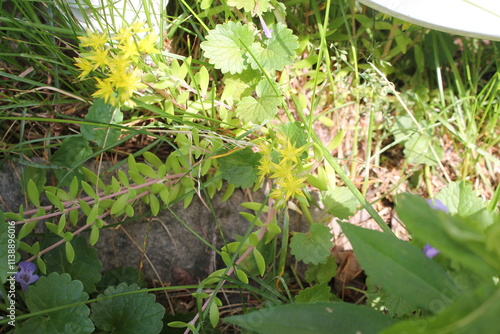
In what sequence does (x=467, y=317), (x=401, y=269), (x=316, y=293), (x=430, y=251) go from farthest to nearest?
1. (x=316, y=293)
2. (x=430, y=251)
3. (x=401, y=269)
4. (x=467, y=317)

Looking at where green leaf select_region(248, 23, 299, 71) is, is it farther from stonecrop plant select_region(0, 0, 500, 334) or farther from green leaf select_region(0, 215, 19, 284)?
green leaf select_region(0, 215, 19, 284)

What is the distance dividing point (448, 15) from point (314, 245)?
737mm

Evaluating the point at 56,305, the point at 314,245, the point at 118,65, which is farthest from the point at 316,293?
the point at 118,65

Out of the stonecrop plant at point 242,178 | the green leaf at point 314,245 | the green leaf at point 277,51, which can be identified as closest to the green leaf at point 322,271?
the stonecrop plant at point 242,178

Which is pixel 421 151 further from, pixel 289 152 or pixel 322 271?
pixel 289 152

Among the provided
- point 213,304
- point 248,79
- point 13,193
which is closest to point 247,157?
point 248,79

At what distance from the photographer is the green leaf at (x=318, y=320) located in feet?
2.53

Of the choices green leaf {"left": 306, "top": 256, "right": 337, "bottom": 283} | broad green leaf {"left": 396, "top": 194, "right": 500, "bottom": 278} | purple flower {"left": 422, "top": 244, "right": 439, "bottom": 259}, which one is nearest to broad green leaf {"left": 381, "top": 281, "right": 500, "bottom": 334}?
broad green leaf {"left": 396, "top": 194, "right": 500, "bottom": 278}

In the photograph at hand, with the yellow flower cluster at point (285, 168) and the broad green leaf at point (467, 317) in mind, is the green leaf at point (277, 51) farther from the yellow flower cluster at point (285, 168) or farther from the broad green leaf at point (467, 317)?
the broad green leaf at point (467, 317)

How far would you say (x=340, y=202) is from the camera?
4.62ft

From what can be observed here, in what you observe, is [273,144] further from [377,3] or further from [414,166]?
[414,166]

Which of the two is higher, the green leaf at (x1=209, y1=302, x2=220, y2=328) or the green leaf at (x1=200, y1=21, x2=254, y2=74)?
the green leaf at (x1=200, y1=21, x2=254, y2=74)

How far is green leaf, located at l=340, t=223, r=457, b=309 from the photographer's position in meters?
0.74

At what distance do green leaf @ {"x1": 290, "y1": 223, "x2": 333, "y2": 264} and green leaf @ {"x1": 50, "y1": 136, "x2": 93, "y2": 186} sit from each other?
720 mm
